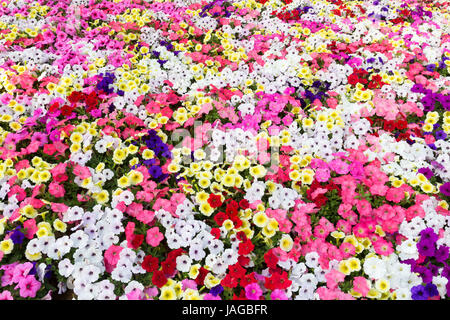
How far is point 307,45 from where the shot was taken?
6.57m

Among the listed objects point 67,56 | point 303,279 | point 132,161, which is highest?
point 67,56

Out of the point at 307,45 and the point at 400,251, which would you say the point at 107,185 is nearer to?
the point at 400,251

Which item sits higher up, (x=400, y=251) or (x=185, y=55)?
(x=185, y=55)

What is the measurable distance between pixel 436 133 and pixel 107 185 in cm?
443

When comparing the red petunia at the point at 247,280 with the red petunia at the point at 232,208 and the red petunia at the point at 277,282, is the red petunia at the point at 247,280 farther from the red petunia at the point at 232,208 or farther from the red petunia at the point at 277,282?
the red petunia at the point at 232,208

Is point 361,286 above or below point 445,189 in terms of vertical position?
below

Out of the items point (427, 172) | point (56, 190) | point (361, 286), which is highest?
point (56, 190)

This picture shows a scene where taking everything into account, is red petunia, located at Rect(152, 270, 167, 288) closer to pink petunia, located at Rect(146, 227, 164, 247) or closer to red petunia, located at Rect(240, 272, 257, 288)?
pink petunia, located at Rect(146, 227, 164, 247)

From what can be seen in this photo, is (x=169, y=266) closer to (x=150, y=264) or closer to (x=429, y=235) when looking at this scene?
(x=150, y=264)

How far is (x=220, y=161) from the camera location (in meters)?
4.47

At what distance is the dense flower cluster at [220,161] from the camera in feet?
11.3

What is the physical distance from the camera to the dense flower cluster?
345 cm

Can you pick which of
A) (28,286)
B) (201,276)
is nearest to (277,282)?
(201,276)
